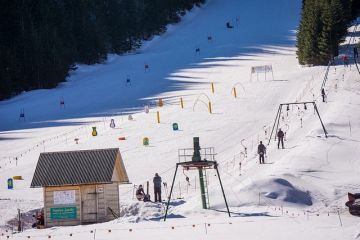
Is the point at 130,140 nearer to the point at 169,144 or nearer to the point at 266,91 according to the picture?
the point at 169,144

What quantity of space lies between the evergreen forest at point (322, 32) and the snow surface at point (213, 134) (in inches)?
63.6

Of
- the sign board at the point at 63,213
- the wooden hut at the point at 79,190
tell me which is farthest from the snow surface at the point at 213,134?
the sign board at the point at 63,213

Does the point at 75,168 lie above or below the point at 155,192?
above

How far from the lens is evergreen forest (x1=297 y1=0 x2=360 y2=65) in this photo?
5981 cm

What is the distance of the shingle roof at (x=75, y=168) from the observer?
1084 inches

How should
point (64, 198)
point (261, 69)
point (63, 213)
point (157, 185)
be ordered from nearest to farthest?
1. point (63, 213)
2. point (64, 198)
3. point (157, 185)
4. point (261, 69)

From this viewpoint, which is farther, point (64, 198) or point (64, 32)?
point (64, 32)

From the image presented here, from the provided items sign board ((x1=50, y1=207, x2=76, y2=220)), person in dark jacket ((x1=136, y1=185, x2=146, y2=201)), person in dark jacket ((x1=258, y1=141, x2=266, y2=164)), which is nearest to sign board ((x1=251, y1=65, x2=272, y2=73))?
person in dark jacket ((x1=258, y1=141, x2=266, y2=164))

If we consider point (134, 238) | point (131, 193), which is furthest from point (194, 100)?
point (134, 238)

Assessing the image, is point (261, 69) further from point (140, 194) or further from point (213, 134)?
point (140, 194)

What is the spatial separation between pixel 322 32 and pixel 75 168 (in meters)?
37.1

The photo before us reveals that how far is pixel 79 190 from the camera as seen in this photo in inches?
1090

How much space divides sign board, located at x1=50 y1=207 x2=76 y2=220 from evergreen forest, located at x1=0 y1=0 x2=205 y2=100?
1799 inches

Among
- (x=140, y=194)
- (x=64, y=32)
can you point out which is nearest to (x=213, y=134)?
(x=140, y=194)
